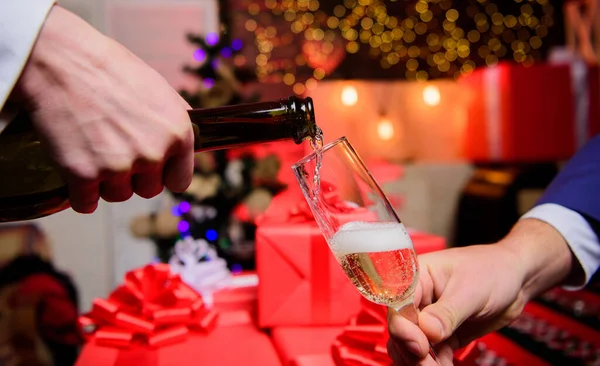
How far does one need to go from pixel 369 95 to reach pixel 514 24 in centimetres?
182

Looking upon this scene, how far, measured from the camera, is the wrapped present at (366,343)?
71cm

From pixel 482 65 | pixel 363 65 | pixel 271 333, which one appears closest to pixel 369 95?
pixel 363 65

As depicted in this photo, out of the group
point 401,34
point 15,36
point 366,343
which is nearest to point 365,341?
point 366,343

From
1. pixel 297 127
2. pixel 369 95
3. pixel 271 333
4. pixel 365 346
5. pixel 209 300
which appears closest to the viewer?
pixel 297 127

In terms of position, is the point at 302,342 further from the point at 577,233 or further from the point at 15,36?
the point at 15,36

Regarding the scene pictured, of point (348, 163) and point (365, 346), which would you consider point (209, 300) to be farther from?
point (348, 163)

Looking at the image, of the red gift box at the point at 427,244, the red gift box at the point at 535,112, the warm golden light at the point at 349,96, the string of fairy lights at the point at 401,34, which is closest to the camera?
the red gift box at the point at 427,244

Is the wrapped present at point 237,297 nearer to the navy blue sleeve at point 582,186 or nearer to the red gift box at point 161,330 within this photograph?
the red gift box at point 161,330

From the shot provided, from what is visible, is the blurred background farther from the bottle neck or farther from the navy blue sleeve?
the bottle neck

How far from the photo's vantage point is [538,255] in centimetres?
85

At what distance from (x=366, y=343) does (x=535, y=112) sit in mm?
3469

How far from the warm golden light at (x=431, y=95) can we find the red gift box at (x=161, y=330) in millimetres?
3488

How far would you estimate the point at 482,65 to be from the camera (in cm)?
477

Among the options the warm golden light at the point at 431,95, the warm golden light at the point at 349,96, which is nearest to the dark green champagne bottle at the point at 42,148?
the warm golden light at the point at 349,96
